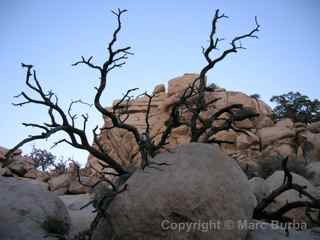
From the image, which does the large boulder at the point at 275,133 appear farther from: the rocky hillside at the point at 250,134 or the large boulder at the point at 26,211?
the large boulder at the point at 26,211

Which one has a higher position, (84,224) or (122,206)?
(122,206)

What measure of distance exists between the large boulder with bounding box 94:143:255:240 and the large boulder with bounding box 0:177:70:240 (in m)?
2.51

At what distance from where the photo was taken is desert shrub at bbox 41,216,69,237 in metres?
8.04

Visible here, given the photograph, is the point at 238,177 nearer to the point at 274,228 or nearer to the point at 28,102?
the point at 274,228

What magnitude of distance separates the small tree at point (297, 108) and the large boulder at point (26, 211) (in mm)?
29571

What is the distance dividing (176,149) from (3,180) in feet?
17.4

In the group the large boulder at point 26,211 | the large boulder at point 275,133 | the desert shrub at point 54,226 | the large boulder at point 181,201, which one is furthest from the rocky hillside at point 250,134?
the large boulder at point 181,201

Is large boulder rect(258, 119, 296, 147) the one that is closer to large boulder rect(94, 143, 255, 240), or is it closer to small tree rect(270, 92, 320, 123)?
small tree rect(270, 92, 320, 123)

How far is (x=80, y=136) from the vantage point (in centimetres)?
760

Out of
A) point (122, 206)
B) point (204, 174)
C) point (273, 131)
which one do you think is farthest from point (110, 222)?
point (273, 131)

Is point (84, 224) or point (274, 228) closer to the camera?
point (274, 228)

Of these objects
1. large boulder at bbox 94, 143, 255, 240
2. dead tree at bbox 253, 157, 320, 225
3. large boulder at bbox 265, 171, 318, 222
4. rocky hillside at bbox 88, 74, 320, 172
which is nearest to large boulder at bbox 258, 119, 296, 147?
rocky hillside at bbox 88, 74, 320, 172

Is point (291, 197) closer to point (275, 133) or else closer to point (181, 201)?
point (181, 201)

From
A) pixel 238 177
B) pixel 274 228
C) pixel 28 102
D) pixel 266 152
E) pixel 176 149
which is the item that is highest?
pixel 28 102
